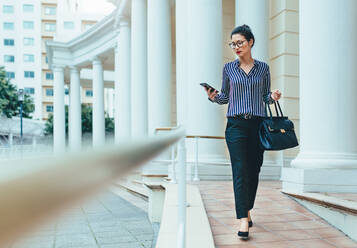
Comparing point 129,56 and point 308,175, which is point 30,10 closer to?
point 129,56

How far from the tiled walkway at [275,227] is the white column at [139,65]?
890cm

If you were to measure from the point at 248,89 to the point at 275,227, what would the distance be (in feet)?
4.64

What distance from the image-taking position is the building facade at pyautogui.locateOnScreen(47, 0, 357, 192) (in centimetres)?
515

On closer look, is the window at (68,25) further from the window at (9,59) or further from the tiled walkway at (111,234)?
the tiled walkway at (111,234)

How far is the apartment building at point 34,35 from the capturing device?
222 feet

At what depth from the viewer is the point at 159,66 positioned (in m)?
11.7

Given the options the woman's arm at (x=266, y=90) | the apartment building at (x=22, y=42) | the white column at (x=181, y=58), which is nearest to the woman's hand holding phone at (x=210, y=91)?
the woman's arm at (x=266, y=90)

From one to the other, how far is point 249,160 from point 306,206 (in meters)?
1.70

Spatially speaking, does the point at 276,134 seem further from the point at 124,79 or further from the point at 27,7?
the point at 27,7

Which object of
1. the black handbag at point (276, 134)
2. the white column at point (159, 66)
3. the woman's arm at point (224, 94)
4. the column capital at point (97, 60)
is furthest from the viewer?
the column capital at point (97, 60)

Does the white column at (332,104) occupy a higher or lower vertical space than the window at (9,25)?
lower

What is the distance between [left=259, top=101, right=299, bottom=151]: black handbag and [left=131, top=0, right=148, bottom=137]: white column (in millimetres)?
10692

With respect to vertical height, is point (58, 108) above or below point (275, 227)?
above

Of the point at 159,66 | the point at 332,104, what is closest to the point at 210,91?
the point at 332,104
